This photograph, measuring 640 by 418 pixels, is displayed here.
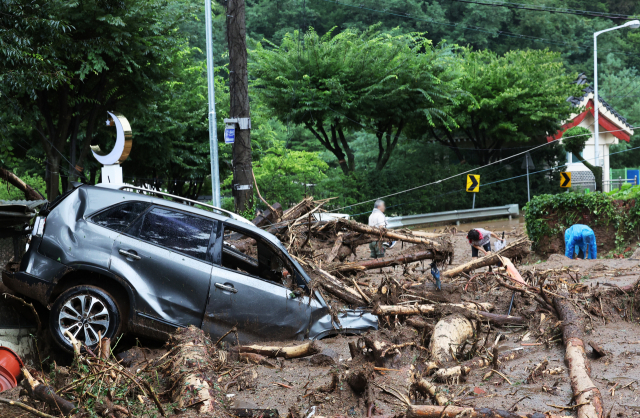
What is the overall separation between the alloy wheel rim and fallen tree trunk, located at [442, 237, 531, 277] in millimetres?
5356

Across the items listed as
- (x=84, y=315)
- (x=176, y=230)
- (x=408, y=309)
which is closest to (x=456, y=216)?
(x=408, y=309)

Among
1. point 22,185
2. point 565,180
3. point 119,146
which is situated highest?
point 119,146

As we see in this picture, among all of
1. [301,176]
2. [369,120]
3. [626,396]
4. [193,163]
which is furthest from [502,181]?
[626,396]

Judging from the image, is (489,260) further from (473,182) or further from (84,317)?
(473,182)

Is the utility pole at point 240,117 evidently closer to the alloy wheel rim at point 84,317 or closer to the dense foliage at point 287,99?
the dense foliage at point 287,99

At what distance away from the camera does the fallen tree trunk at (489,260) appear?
30.8 feet

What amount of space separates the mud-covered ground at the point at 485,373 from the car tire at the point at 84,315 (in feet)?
1.39

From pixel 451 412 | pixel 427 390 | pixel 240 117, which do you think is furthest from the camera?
pixel 240 117

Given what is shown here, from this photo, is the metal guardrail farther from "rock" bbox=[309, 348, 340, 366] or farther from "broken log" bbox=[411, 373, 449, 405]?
"broken log" bbox=[411, 373, 449, 405]

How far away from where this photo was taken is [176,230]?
6.30 meters

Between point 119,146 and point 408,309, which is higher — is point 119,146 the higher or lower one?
the higher one

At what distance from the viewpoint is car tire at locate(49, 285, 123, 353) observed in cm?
571

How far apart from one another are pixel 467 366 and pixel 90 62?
439 inches

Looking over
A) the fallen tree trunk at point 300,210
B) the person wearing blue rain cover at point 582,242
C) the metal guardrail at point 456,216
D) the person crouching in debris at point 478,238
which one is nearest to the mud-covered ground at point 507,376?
the fallen tree trunk at point 300,210
